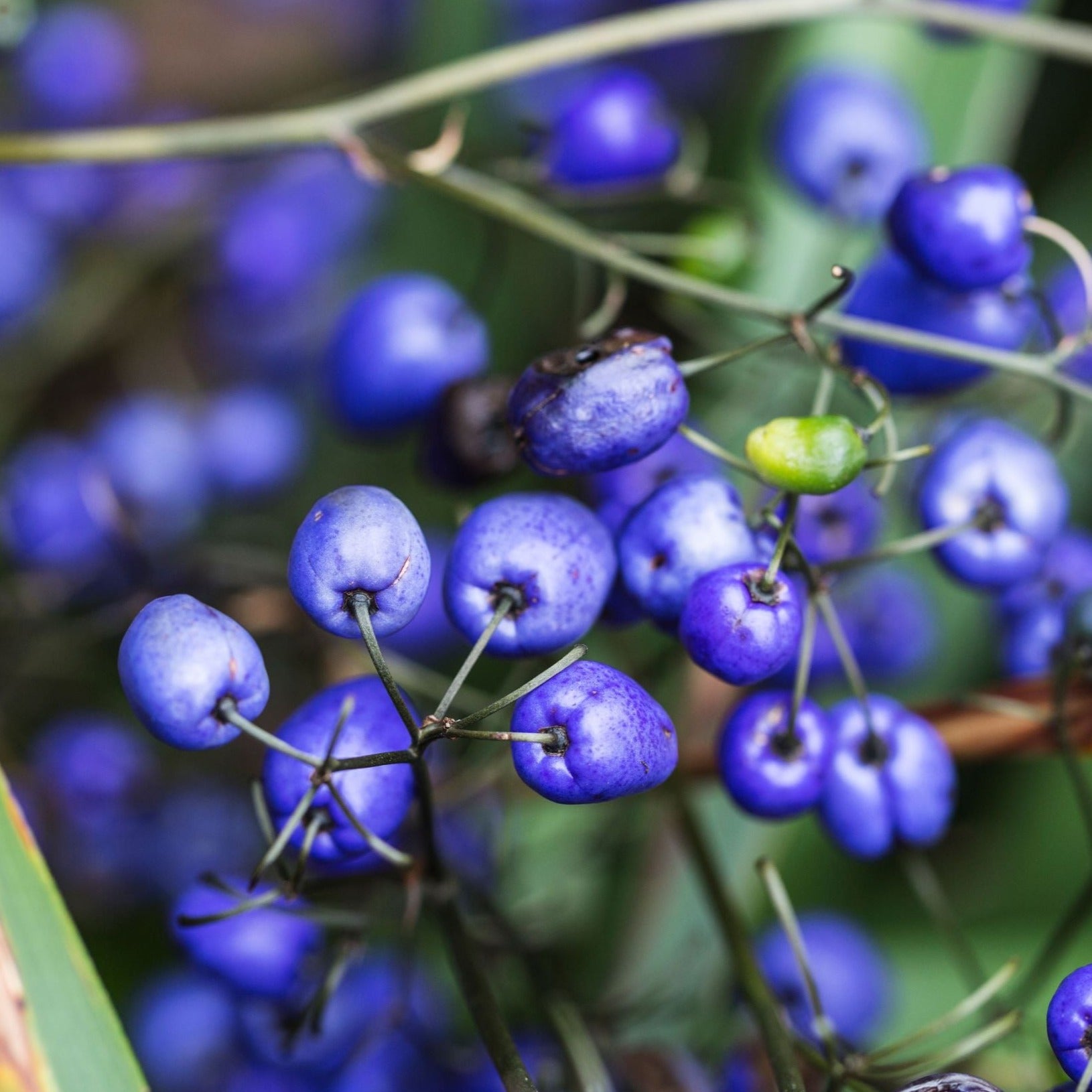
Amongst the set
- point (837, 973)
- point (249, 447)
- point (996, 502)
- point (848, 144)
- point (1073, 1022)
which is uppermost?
point (848, 144)

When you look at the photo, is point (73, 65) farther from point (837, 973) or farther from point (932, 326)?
point (837, 973)

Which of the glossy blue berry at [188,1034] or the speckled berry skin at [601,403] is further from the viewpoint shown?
the glossy blue berry at [188,1034]

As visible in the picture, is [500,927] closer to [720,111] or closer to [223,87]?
[720,111]

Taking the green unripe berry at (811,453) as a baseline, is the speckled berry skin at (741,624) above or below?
below

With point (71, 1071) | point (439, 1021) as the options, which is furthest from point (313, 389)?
point (71, 1071)

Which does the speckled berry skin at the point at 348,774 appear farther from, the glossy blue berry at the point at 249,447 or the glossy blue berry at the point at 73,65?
the glossy blue berry at the point at 73,65

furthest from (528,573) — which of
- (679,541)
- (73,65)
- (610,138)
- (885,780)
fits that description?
(73,65)

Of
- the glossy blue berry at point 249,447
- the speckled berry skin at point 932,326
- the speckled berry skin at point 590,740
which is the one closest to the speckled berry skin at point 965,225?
the speckled berry skin at point 932,326
